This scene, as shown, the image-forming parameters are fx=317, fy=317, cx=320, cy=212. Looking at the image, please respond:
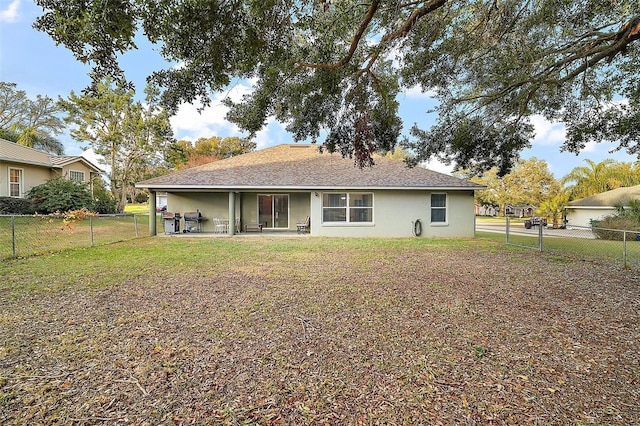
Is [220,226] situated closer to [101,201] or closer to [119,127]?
[101,201]

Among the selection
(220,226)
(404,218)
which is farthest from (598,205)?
(220,226)

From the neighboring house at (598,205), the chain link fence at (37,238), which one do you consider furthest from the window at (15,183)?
the neighboring house at (598,205)

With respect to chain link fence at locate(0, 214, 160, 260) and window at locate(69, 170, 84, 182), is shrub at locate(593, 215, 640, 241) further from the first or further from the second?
window at locate(69, 170, 84, 182)

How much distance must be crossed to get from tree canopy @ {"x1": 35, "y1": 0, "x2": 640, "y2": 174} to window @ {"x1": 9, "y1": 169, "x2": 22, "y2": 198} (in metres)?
18.1

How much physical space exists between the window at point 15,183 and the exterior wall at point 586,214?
35.2 m

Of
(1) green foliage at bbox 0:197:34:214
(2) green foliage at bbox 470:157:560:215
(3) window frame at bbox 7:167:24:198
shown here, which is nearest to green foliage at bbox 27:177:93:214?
(1) green foliage at bbox 0:197:34:214

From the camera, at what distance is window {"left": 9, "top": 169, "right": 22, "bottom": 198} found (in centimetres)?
1789

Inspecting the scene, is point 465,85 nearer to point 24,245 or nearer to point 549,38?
point 549,38

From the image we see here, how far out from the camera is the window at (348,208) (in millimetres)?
15109

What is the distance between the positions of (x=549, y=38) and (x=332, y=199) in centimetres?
965

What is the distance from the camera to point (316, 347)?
11.5ft

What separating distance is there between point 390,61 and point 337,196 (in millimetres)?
7553

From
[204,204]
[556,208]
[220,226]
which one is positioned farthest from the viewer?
[556,208]

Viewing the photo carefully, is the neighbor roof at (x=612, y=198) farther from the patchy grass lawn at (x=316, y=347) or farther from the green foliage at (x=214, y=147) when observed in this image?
the green foliage at (x=214, y=147)
